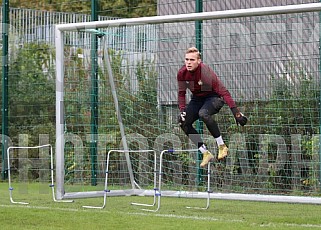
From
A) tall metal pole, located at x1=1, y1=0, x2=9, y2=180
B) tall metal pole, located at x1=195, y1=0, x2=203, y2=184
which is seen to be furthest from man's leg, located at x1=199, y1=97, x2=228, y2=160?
tall metal pole, located at x1=1, y1=0, x2=9, y2=180

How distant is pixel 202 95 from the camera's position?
11.3 meters

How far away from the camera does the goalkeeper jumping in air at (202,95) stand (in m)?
10.9

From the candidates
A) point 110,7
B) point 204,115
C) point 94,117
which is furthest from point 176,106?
point 110,7

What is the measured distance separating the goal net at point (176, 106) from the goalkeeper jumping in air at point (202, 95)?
694 mm

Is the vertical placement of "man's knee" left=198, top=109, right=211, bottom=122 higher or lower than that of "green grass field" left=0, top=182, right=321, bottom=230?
higher

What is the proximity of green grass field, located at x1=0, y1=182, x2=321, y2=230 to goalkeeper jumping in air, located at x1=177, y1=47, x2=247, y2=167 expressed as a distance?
993mm

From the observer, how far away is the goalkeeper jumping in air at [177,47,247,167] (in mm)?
10938

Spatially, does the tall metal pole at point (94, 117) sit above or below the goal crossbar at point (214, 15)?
below

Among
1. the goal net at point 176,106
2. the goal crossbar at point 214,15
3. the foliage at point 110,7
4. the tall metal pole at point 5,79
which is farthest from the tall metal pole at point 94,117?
the foliage at point 110,7

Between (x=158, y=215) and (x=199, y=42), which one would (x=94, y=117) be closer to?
(x=199, y=42)

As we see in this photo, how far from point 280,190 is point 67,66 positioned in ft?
15.0

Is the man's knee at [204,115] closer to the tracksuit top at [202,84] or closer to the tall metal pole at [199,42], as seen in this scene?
the tracksuit top at [202,84]

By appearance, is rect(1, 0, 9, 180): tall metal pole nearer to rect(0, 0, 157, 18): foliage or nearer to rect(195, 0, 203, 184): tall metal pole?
rect(195, 0, 203, 184): tall metal pole

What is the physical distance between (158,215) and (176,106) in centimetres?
379
